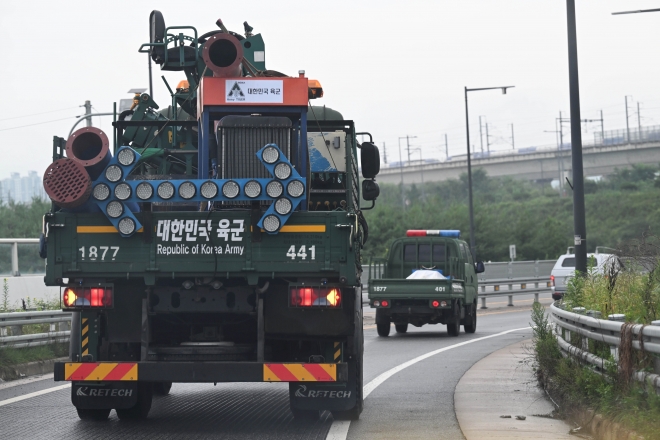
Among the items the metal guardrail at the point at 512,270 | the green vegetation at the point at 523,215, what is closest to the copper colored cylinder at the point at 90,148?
the metal guardrail at the point at 512,270

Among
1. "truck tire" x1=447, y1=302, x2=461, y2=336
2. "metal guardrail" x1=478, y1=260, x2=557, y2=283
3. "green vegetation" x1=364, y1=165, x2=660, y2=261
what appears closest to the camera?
"truck tire" x1=447, y1=302, x2=461, y2=336

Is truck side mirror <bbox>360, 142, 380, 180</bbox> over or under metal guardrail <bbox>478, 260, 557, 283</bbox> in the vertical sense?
over

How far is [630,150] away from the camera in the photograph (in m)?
106

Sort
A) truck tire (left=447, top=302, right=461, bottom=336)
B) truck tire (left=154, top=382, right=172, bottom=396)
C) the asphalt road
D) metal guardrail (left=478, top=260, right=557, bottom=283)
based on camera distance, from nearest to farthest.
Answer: the asphalt road, truck tire (left=154, top=382, right=172, bottom=396), truck tire (left=447, top=302, right=461, bottom=336), metal guardrail (left=478, top=260, right=557, bottom=283)

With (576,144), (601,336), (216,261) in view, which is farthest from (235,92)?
(576,144)

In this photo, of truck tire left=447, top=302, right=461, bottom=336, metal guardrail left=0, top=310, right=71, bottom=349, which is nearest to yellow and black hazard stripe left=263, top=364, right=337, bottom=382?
metal guardrail left=0, top=310, right=71, bottom=349

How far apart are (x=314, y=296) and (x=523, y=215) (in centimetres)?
6408

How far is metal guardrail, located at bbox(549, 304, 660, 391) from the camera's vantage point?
787 cm

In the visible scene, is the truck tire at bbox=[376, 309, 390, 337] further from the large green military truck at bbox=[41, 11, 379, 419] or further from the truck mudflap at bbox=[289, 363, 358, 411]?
the truck mudflap at bbox=[289, 363, 358, 411]

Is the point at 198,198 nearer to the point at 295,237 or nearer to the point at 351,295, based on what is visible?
the point at 295,237

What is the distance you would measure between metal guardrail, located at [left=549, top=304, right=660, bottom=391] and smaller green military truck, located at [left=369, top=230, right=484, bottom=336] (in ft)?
31.7

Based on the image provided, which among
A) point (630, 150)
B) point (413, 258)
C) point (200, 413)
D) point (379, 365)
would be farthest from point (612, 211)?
point (200, 413)

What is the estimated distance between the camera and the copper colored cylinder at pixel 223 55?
1020 cm

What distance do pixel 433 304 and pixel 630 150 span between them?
8797cm
